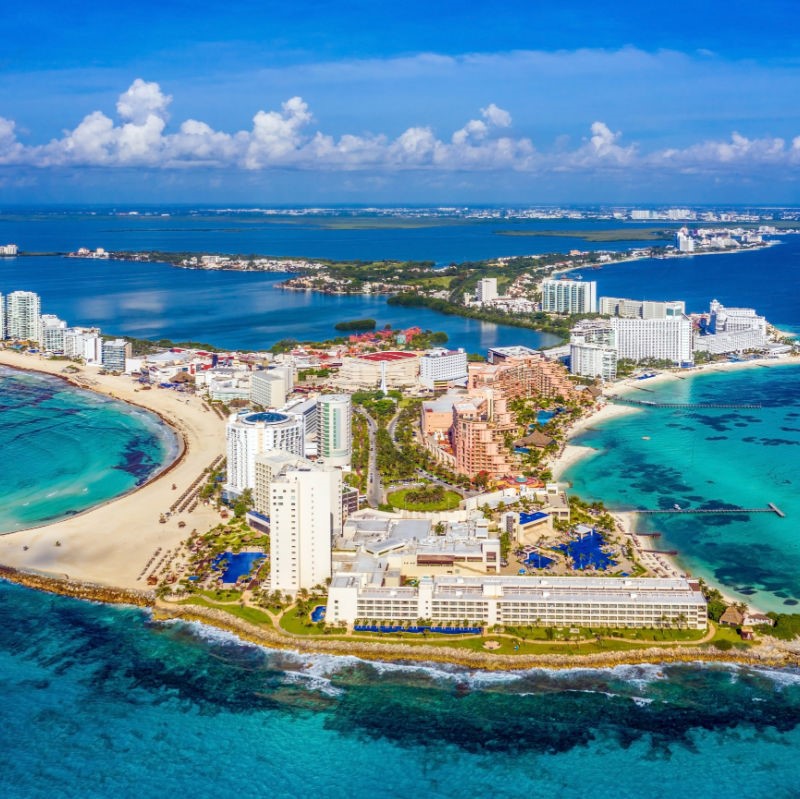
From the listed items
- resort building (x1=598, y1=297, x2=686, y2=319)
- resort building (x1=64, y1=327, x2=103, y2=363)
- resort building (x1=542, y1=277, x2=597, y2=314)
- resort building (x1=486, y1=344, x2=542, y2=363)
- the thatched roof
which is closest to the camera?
the thatched roof

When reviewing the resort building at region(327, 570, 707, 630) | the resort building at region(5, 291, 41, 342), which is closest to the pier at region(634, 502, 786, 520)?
the resort building at region(327, 570, 707, 630)

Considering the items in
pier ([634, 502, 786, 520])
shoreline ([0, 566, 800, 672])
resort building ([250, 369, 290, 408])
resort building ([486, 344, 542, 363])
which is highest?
resort building ([486, 344, 542, 363])

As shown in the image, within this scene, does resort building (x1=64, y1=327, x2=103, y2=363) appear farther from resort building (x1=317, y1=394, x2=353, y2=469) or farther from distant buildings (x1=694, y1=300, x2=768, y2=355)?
distant buildings (x1=694, y1=300, x2=768, y2=355)

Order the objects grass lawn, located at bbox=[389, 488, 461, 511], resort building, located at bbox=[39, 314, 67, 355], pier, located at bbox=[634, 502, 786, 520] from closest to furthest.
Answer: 1. pier, located at bbox=[634, 502, 786, 520]
2. grass lawn, located at bbox=[389, 488, 461, 511]
3. resort building, located at bbox=[39, 314, 67, 355]

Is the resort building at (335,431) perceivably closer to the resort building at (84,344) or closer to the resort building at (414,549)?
the resort building at (414,549)

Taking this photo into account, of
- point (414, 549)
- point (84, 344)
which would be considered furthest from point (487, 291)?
point (414, 549)

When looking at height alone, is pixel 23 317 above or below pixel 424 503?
above

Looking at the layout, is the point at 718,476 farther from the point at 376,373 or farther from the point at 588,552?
the point at 376,373
